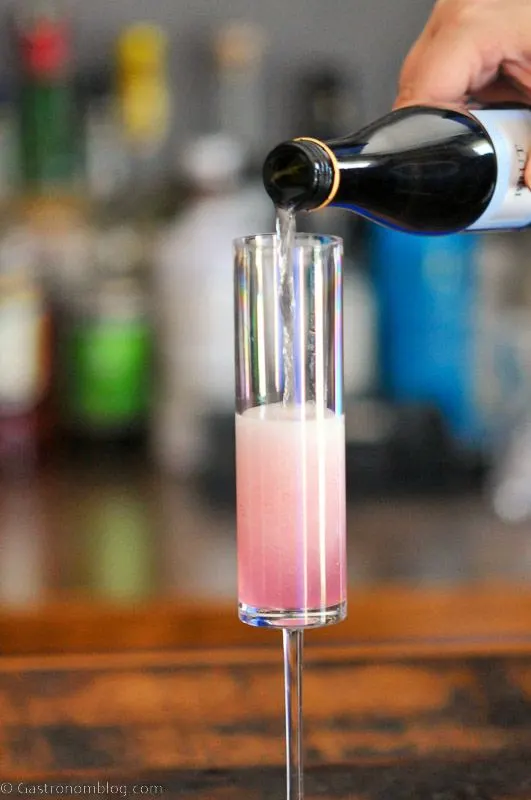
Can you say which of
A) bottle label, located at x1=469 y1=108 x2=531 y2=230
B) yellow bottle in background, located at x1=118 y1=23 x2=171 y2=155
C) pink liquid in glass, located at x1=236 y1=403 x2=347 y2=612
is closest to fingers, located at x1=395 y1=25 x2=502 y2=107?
bottle label, located at x1=469 y1=108 x2=531 y2=230

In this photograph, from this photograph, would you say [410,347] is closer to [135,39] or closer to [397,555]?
[397,555]

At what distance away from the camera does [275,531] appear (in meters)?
0.74

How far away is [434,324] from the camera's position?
1.77 m

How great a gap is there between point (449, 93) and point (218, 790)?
606 mm

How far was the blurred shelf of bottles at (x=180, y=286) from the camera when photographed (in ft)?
5.67

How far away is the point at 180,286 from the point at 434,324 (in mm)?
368

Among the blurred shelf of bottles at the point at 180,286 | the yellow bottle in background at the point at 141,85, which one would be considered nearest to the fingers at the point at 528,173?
the blurred shelf of bottles at the point at 180,286

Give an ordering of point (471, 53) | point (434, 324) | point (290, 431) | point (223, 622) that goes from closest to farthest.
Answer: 1. point (290, 431)
2. point (471, 53)
3. point (223, 622)
4. point (434, 324)

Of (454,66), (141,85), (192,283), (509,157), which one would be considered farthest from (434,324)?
(509,157)

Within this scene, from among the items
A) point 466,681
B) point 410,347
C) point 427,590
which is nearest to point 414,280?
point 410,347

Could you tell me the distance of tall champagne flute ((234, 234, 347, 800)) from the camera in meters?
0.73

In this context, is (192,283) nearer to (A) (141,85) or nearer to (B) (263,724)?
(A) (141,85)

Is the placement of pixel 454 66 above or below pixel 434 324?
above

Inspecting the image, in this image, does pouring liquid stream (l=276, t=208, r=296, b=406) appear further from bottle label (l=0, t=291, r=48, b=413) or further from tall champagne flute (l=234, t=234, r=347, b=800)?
bottle label (l=0, t=291, r=48, b=413)
